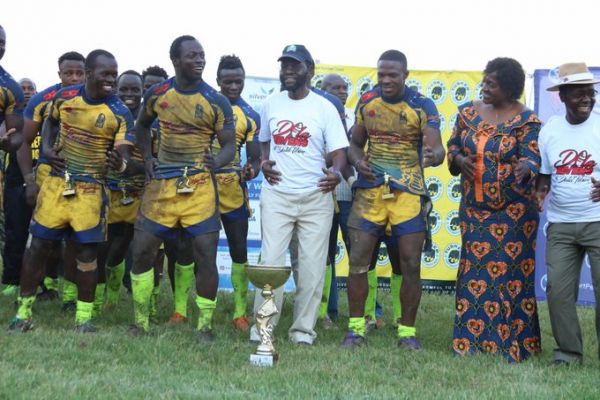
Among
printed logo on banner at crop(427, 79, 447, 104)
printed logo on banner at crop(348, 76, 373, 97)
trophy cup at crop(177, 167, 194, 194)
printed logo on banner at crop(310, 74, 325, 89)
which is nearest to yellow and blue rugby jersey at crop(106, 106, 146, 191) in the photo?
trophy cup at crop(177, 167, 194, 194)

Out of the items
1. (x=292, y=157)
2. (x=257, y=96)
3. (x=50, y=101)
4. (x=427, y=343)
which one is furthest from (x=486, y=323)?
(x=257, y=96)

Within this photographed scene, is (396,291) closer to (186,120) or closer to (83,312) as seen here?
(186,120)

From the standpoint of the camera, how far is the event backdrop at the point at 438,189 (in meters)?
12.0

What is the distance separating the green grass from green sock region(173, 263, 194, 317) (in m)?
0.51

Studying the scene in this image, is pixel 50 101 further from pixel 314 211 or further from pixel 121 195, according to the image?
pixel 314 211

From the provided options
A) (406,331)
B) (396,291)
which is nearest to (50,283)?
(396,291)

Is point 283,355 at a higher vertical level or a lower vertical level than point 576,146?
lower

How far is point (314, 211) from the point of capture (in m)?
7.77

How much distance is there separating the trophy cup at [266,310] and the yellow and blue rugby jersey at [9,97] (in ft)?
8.03

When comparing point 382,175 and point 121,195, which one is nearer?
point 382,175

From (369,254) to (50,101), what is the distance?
3.25 m

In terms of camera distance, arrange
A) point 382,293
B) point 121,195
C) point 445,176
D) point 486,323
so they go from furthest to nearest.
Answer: point 445,176, point 382,293, point 121,195, point 486,323

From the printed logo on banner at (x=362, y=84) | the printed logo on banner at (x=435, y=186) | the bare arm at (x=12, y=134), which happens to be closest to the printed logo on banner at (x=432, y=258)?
the printed logo on banner at (x=435, y=186)

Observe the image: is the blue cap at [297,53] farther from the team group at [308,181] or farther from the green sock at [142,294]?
the green sock at [142,294]
